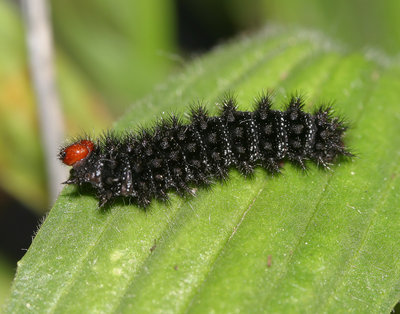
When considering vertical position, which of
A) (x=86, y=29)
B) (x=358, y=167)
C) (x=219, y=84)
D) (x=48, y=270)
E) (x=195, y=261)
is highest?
(x=86, y=29)

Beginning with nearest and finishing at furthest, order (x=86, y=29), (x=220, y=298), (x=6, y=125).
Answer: (x=220, y=298)
(x=6, y=125)
(x=86, y=29)

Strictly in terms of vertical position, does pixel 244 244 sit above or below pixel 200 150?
below

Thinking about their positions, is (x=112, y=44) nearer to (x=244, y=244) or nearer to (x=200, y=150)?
(x=200, y=150)

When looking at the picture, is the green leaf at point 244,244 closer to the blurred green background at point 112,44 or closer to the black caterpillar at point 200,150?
the black caterpillar at point 200,150

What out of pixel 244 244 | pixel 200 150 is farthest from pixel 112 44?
pixel 244 244

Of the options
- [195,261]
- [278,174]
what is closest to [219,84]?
[278,174]

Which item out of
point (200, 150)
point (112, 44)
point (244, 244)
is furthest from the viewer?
point (112, 44)

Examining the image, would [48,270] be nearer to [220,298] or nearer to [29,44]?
[220,298]
